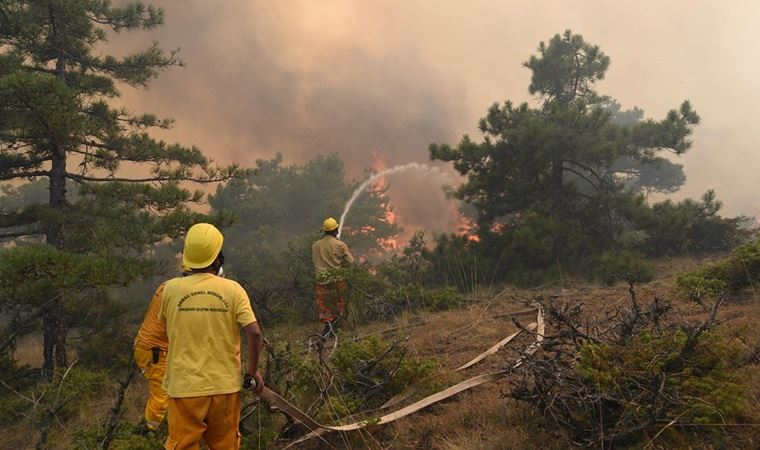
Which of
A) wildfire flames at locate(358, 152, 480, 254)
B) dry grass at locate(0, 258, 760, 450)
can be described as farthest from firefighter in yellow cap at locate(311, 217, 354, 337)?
wildfire flames at locate(358, 152, 480, 254)

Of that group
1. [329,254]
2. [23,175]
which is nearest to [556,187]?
[329,254]

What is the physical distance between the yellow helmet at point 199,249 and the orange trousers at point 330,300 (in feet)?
16.6

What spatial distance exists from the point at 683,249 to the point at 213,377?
13148 mm

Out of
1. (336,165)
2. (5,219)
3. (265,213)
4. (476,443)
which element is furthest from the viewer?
(336,165)

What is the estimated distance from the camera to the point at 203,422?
270 centimetres

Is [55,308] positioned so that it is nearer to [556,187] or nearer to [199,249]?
[199,249]

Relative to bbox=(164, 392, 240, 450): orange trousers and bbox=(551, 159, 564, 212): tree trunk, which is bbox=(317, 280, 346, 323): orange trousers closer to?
bbox=(164, 392, 240, 450): orange trousers

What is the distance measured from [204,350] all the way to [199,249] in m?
0.61

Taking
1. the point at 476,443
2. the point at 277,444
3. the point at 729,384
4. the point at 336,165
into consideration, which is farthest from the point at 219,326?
the point at 336,165

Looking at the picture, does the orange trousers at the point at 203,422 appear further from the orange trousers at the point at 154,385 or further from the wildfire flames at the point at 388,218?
the wildfire flames at the point at 388,218

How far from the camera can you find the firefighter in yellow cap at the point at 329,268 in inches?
305

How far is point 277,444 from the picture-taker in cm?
350

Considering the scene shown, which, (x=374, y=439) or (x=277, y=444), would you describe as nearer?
(x=374, y=439)

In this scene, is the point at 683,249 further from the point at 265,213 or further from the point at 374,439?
the point at 265,213
